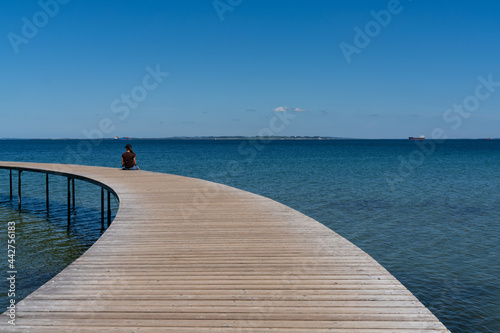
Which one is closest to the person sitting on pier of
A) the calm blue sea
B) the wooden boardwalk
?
the calm blue sea

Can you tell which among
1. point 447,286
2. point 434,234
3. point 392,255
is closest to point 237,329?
point 447,286

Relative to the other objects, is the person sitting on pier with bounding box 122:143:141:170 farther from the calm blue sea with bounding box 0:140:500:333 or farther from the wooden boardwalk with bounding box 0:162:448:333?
the wooden boardwalk with bounding box 0:162:448:333

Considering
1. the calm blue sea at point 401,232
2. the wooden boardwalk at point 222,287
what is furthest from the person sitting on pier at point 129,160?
the wooden boardwalk at point 222,287

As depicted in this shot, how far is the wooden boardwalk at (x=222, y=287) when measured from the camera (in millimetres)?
3551

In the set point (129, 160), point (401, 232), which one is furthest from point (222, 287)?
point (129, 160)

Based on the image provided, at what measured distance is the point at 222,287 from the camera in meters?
4.37

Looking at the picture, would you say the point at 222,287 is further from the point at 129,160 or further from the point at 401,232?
the point at 129,160

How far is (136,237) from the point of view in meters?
6.75

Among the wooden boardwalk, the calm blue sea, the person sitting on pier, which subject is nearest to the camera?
the wooden boardwalk

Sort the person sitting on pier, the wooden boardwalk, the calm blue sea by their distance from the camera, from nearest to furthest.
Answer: the wooden boardwalk → the calm blue sea → the person sitting on pier

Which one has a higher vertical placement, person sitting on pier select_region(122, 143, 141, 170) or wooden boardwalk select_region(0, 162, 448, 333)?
person sitting on pier select_region(122, 143, 141, 170)

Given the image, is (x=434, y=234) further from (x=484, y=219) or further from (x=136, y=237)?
(x=136, y=237)

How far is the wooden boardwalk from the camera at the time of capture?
3.55 metres

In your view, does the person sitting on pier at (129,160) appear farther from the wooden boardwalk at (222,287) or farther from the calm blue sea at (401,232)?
the wooden boardwalk at (222,287)
